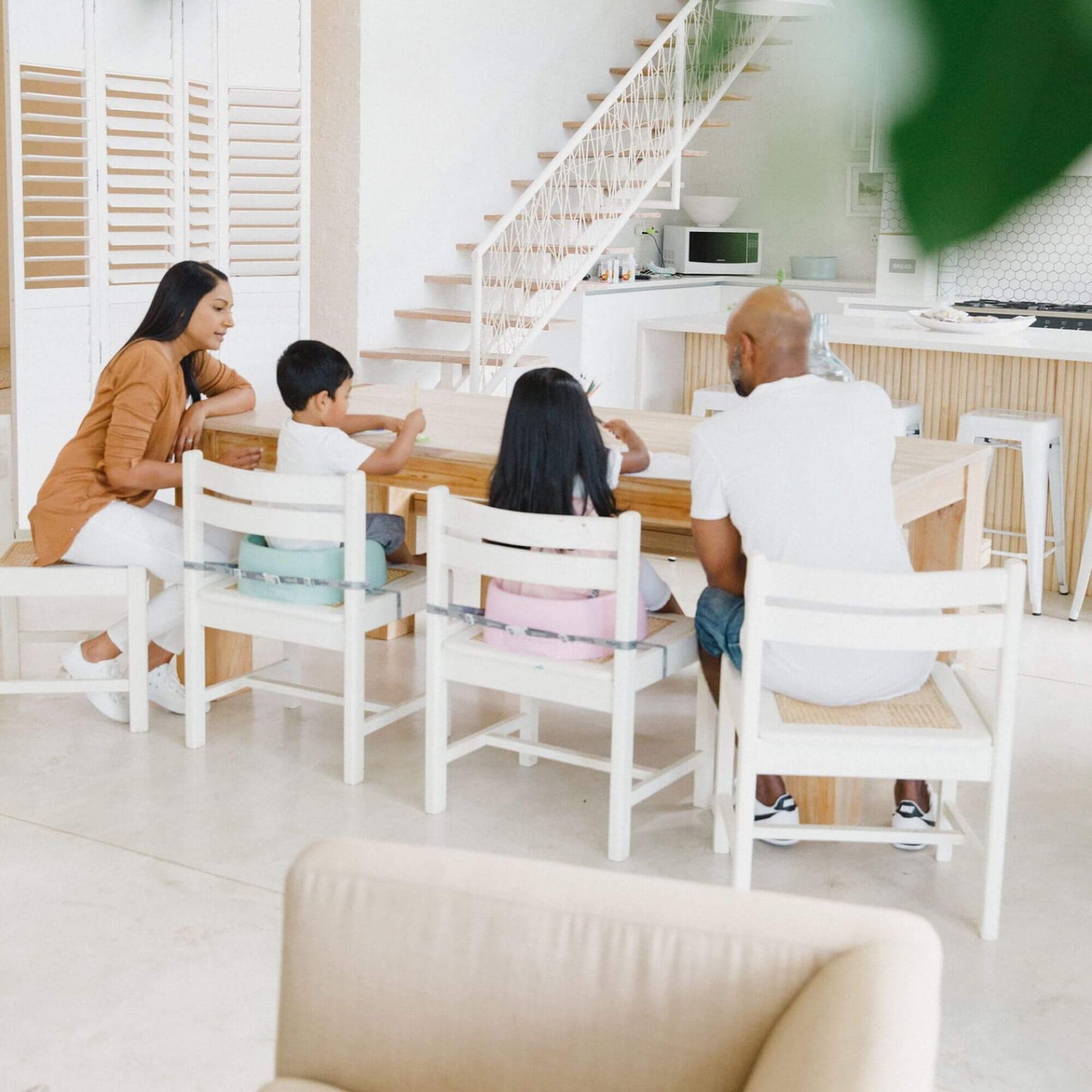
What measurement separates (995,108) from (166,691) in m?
3.29

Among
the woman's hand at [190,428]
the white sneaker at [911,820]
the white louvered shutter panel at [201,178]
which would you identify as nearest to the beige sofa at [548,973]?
the white sneaker at [911,820]

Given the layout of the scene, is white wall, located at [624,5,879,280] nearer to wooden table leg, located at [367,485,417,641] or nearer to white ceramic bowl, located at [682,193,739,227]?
white ceramic bowl, located at [682,193,739,227]

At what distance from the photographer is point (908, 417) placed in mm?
4664

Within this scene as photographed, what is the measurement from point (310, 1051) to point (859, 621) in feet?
3.64

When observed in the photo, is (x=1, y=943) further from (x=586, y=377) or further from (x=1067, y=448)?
(x=586, y=377)

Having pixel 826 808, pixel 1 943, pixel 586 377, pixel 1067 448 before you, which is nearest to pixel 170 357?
pixel 1 943

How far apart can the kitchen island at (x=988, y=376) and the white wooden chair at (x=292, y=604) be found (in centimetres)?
208

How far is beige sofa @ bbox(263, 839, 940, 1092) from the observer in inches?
53.0

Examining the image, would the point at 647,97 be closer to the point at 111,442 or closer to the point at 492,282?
the point at 111,442

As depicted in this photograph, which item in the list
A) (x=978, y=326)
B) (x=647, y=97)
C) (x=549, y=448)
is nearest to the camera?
(x=647, y=97)

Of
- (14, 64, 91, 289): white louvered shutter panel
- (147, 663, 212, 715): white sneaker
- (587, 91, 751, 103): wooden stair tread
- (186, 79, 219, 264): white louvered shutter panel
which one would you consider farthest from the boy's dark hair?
(186, 79, 219, 264): white louvered shutter panel

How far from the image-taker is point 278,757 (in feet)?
10.4

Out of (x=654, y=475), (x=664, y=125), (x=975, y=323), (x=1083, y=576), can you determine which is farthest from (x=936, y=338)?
(x=664, y=125)

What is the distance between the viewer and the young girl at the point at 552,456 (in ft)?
8.82
